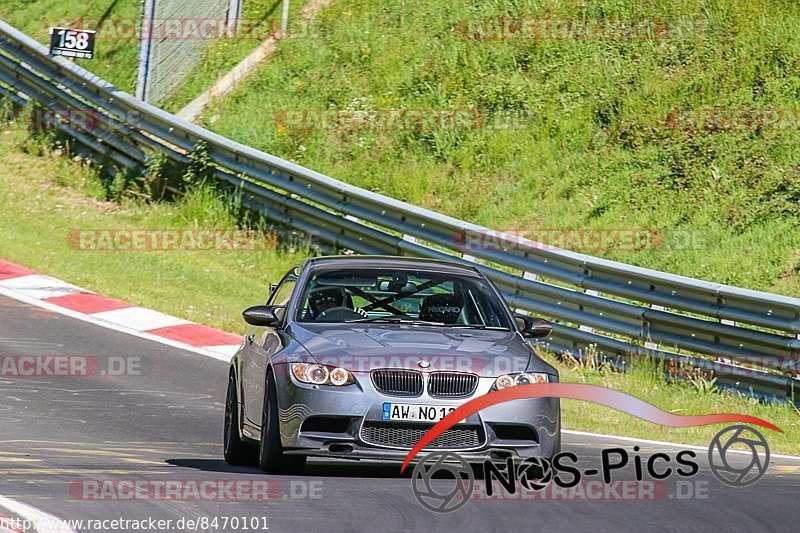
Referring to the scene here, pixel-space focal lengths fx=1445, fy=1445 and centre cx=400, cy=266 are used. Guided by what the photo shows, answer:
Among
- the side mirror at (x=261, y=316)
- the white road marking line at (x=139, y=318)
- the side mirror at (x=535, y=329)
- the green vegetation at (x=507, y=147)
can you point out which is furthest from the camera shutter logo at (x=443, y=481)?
the green vegetation at (x=507, y=147)

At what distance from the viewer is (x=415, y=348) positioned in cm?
867

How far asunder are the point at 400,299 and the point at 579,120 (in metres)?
12.1

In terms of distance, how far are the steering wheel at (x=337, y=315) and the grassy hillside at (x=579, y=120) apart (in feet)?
28.6

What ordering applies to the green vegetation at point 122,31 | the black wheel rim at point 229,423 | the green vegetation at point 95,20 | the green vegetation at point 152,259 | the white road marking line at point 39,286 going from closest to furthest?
the black wheel rim at point 229,423
the green vegetation at point 152,259
the white road marking line at point 39,286
the green vegetation at point 122,31
the green vegetation at point 95,20

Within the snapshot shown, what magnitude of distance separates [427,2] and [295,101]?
Result: 3.25 metres

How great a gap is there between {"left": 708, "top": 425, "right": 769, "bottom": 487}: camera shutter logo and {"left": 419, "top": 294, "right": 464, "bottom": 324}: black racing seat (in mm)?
1916

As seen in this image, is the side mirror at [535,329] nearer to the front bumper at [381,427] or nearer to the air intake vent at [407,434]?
the front bumper at [381,427]

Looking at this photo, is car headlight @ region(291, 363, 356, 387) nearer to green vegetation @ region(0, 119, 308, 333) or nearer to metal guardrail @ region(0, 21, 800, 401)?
metal guardrail @ region(0, 21, 800, 401)

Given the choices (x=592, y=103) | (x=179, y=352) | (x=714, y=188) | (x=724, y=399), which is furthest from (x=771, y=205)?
(x=179, y=352)

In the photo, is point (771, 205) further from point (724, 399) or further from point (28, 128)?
point (28, 128)

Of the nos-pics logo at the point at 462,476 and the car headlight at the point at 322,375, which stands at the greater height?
the car headlight at the point at 322,375

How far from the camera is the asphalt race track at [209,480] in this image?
728cm

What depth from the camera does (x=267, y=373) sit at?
9062 mm

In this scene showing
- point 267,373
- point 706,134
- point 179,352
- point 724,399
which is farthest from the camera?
point 706,134
